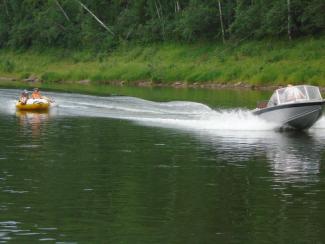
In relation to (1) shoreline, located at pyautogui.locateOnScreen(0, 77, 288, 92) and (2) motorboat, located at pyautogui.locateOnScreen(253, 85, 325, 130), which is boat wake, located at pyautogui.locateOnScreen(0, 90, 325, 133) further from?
(1) shoreline, located at pyautogui.locateOnScreen(0, 77, 288, 92)

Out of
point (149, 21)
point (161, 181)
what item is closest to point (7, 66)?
point (149, 21)

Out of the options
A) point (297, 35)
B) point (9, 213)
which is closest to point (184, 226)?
point (9, 213)

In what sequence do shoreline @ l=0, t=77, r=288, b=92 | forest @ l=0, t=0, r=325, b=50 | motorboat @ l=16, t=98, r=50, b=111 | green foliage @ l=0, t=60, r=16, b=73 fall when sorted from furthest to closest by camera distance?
green foliage @ l=0, t=60, r=16, b=73 → forest @ l=0, t=0, r=325, b=50 → shoreline @ l=0, t=77, r=288, b=92 → motorboat @ l=16, t=98, r=50, b=111

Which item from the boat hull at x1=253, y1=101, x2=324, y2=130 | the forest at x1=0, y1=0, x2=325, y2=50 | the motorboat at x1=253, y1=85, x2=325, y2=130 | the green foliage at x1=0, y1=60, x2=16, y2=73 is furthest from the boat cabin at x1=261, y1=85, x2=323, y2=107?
the green foliage at x1=0, y1=60, x2=16, y2=73

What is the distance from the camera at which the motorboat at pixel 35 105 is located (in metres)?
52.4

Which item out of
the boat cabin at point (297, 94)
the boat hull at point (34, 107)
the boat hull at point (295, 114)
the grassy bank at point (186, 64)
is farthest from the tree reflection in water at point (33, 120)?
the grassy bank at point (186, 64)

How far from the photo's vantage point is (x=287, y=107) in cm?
3838

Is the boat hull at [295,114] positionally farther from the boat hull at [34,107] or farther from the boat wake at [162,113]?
the boat hull at [34,107]

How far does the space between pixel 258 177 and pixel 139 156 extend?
598 centimetres

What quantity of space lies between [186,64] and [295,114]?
42028mm

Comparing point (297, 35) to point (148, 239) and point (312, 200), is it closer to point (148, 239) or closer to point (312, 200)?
point (312, 200)

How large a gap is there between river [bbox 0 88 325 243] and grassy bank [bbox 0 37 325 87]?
2608 cm

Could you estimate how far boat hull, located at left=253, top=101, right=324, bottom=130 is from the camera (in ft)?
125

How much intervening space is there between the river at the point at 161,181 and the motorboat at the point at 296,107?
0.64 m
